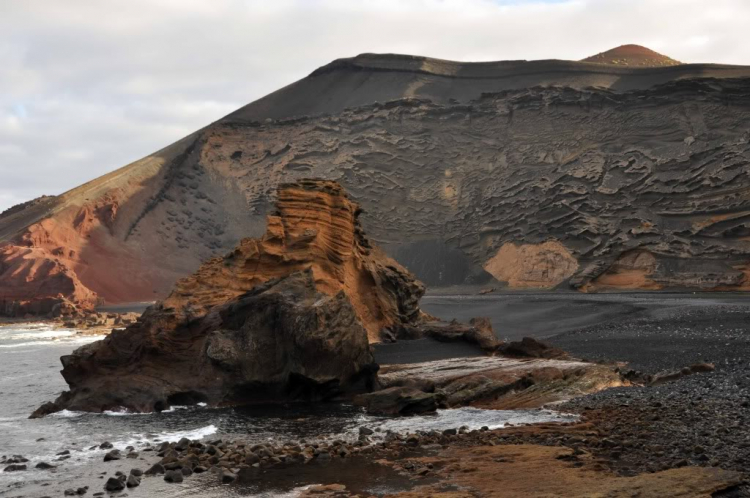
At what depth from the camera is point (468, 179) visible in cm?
8119

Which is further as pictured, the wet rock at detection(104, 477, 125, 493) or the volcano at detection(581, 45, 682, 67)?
the volcano at detection(581, 45, 682, 67)

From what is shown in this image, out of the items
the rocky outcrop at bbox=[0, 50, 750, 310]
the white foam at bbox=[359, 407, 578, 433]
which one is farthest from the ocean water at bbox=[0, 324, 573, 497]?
the rocky outcrop at bbox=[0, 50, 750, 310]

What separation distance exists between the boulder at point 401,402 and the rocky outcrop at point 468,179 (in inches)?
1698

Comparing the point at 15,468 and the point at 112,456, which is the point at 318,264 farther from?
the point at 15,468

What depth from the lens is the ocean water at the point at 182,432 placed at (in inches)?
516

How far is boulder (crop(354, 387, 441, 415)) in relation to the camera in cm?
1900

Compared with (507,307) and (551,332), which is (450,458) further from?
(507,307)

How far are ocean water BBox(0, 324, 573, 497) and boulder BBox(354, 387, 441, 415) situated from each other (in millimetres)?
421

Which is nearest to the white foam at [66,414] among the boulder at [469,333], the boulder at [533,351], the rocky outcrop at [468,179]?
the boulder at [533,351]

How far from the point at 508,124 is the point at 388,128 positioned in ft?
47.0

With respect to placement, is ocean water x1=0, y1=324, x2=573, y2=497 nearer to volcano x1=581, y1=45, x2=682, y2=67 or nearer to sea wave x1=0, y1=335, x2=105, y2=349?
sea wave x1=0, y1=335, x2=105, y2=349

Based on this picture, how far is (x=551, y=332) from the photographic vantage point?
3669 cm

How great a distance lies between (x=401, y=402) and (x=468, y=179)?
63.8 m

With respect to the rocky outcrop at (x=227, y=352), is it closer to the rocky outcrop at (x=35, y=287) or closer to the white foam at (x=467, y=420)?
the white foam at (x=467, y=420)
